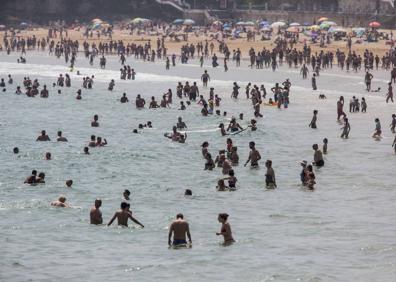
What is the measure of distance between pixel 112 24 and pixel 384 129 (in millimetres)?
77406

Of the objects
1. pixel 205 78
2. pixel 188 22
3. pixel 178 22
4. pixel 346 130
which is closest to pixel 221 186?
pixel 346 130

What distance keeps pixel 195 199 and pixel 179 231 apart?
779 centimetres

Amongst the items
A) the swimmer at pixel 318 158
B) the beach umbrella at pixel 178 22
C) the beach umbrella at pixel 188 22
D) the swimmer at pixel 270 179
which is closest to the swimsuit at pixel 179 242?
the swimmer at pixel 270 179

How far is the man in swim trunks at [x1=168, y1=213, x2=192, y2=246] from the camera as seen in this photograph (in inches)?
1059

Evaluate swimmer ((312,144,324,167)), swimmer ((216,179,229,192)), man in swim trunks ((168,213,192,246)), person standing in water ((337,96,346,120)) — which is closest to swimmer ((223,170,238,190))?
swimmer ((216,179,229,192))

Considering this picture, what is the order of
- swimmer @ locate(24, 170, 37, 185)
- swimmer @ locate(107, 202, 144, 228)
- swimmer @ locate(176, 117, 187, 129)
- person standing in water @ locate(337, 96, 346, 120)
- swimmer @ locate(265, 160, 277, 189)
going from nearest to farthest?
swimmer @ locate(107, 202, 144, 228) → swimmer @ locate(265, 160, 277, 189) → swimmer @ locate(24, 170, 37, 185) → swimmer @ locate(176, 117, 187, 129) → person standing in water @ locate(337, 96, 346, 120)

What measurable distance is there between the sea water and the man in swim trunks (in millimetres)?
329

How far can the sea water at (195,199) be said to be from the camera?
26438 millimetres

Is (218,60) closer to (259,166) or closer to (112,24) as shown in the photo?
(112,24)

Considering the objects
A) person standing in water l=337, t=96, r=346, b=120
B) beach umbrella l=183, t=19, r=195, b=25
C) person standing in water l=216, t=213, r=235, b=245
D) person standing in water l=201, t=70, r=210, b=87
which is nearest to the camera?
person standing in water l=216, t=213, r=235, b=245

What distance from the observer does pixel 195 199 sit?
34875mm

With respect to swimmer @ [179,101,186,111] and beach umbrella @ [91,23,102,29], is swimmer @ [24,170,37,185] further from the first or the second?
beach umbrella @ [91,23,102,29]

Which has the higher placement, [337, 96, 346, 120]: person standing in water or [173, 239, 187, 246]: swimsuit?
[337, 96, 346, 120]: person standing in water

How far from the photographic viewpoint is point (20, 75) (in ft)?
277
